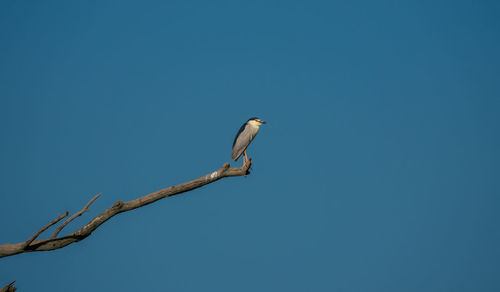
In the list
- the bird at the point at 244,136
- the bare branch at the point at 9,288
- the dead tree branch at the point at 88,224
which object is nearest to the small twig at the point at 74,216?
the dead tree branch at the point at 88,224

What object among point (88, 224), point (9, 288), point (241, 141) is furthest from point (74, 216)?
point (241, 141)

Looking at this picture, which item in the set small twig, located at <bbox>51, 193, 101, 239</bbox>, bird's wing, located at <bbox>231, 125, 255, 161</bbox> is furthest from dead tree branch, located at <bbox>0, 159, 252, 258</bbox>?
bird's wing, located at <bbox>231, 125, 255, 161</bbox>

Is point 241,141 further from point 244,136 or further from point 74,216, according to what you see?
point 74,216

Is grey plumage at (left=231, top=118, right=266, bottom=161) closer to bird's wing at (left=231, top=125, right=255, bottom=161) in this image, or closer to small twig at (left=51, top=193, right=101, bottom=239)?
bird's wing at (left=231, top=125, right=255, bottom=161)

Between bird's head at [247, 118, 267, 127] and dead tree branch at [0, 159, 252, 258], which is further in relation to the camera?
bird's head at [247, 118, 267, 127]

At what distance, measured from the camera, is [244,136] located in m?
13.1


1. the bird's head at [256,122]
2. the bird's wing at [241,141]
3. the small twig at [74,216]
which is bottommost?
the small twig at [74,216]

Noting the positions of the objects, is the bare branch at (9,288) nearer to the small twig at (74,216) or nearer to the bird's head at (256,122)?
the small twig at (74,216)

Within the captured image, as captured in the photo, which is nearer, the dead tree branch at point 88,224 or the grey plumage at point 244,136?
the dead tree branch at point 88,224

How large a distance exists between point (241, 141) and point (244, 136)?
0.15 meters

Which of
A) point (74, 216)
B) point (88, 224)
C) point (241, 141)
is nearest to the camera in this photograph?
point (74, 216)

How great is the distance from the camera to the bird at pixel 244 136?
1305 centimetres

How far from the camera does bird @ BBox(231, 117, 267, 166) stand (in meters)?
13.0

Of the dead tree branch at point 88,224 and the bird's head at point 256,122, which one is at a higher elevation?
the bird's head at point 256,122
